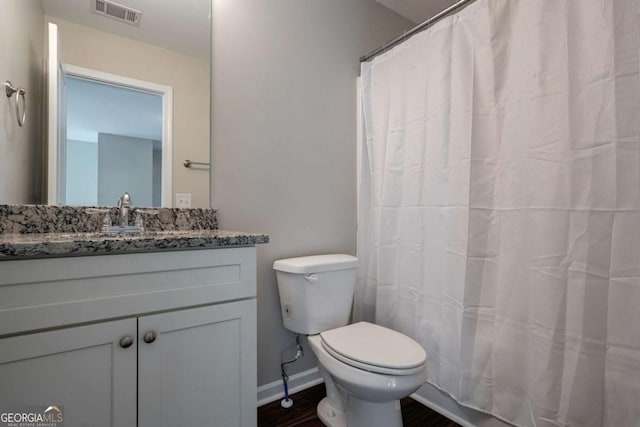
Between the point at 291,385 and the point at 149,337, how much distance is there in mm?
1036

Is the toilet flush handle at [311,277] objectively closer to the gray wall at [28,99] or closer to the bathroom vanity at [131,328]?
the bathroom vanity at [131,328]

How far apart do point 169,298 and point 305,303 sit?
26.2 inches

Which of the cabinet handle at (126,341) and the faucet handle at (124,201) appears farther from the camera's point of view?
the faucet handle at (124,201)

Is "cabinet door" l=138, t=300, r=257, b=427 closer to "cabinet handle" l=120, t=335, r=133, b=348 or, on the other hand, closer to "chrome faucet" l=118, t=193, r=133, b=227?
"cabinet handle" l=120, t=335, r=133, b=348

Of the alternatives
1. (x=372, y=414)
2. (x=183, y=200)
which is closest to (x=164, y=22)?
(x=183, y=200)

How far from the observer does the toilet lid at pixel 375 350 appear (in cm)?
106

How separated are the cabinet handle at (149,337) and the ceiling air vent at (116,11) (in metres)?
1.26

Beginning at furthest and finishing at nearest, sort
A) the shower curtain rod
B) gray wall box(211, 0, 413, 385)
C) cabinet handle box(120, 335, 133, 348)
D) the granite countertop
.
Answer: gray wall box(211, 0, 413, 385)
the shower curtain rod
cabinet handle box(120, 335, 133, 348)
the granite countertop

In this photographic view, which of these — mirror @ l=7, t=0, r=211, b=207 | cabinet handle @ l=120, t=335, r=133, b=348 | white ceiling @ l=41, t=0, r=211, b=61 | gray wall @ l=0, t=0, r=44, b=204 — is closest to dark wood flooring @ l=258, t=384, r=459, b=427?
cabinet handle @ l=120, t=335, r=133, b=348

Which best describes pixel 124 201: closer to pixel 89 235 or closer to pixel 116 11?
pixel 89 235

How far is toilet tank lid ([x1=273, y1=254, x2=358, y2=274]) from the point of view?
1.40m

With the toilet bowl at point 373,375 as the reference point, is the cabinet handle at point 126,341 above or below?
above

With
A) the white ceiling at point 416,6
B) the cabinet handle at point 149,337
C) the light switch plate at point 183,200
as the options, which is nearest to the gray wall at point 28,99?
the light switch plate at point 183,200

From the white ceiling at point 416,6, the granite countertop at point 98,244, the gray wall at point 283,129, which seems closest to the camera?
the granite countertop at point 98,244
